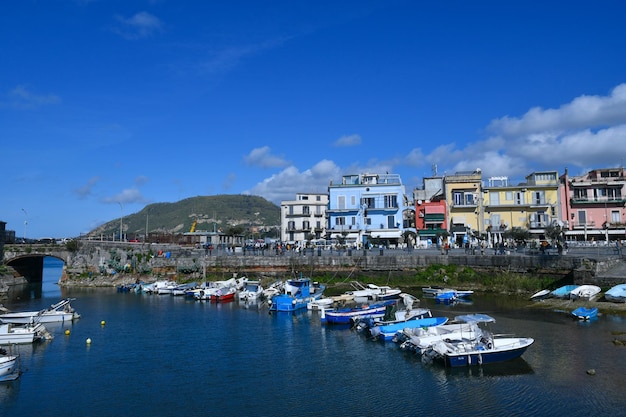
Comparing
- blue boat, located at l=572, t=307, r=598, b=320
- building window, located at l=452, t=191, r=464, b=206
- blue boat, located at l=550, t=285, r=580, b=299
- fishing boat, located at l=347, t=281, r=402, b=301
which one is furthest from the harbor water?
building window, located at l=452, t=191, r=464, b=206

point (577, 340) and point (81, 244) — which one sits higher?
point (81, 244)

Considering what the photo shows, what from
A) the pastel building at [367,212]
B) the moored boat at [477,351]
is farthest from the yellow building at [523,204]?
the moored boat at [477,351]

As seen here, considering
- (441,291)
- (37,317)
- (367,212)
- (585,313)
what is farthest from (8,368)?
(367,212)

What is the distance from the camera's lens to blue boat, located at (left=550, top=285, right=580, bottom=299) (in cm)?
3750

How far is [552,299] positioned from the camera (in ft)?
125

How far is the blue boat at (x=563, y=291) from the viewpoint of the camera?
37.5 meters

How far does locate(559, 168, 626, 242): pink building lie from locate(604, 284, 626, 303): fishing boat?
30.2 m

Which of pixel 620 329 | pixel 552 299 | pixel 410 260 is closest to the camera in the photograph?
pixel 620 329

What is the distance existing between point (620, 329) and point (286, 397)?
21.1 meters

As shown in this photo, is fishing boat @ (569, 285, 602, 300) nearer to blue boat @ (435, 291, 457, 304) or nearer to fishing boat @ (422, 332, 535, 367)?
blue boat @ (435, 291, 457, 304)

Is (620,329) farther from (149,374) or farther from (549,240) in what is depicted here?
(549,240)

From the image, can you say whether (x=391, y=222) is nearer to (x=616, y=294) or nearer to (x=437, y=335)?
(x=616, y=294)

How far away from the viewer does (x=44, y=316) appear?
3634cm

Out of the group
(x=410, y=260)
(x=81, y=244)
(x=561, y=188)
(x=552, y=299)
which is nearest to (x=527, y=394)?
(x=552, y=299)
